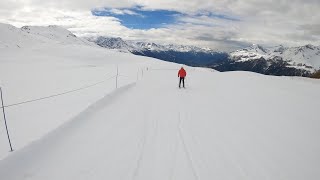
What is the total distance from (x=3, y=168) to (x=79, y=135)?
358 cm

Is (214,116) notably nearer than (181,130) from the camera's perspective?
No

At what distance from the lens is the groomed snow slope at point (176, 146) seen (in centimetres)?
859

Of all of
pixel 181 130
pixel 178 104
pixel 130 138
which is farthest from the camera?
pixel 178 104

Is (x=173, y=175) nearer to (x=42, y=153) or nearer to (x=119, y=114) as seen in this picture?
(x=42, y=153)

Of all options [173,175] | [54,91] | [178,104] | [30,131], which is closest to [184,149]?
[173,175]

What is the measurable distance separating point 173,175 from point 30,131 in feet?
21.6

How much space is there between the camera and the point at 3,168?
28.0 ft

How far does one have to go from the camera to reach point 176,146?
34.8ft

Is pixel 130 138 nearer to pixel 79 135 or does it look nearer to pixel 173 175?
pixel 79 135

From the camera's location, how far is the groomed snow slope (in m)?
8.59

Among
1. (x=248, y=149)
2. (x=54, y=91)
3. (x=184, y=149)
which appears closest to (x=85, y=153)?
(x=184, y=149)

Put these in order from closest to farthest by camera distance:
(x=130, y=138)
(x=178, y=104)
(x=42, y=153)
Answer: (x=42, y=153)
(x=130, y=138)
(x=178, y=104)

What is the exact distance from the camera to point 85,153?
Answer: 9961 millimetres

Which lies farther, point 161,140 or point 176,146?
point 161,140
